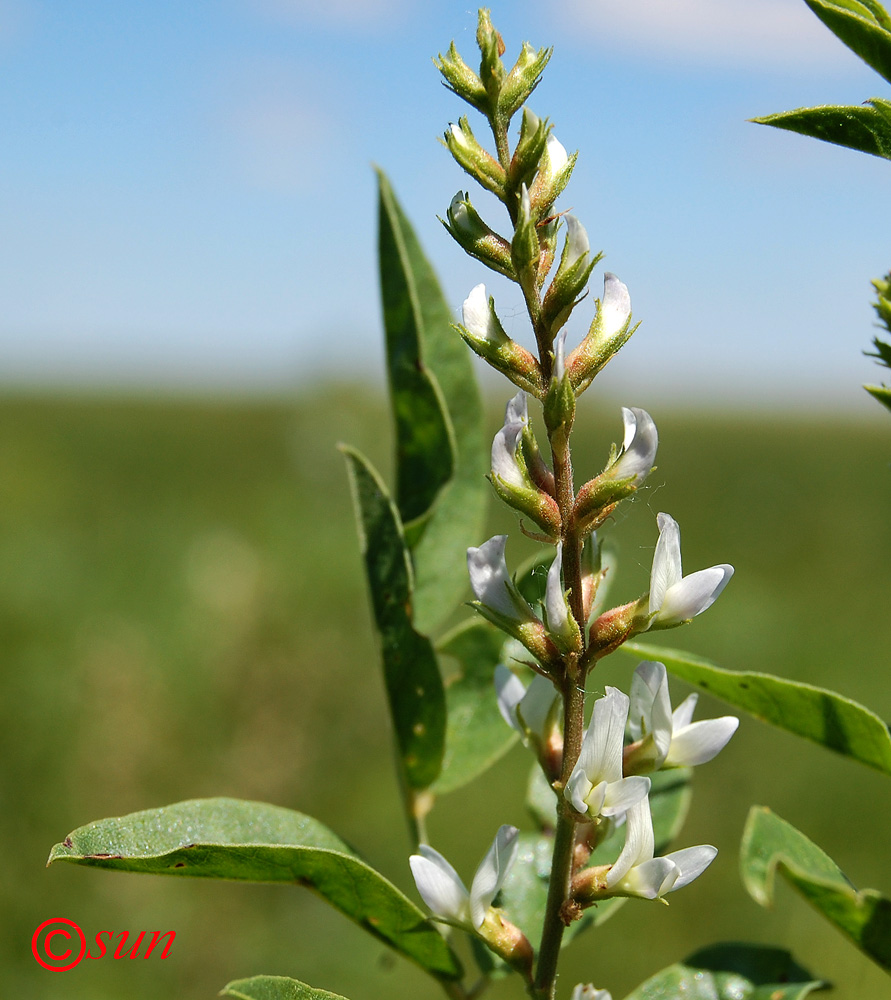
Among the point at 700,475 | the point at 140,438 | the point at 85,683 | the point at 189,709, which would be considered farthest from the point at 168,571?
the point at 140,438

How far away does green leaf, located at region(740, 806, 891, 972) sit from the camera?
1005 mm

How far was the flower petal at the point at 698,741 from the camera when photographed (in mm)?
1019

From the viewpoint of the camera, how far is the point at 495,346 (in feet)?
3.18

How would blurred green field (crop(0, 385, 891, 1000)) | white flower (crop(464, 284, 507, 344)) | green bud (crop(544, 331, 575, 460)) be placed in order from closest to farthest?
green bud (crop(544, 331, 575, 460))
white flower (crop(464, 284, 507, 344))
blurred green field (crop(0, 385, 891, 1000))

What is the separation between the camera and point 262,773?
9812mm

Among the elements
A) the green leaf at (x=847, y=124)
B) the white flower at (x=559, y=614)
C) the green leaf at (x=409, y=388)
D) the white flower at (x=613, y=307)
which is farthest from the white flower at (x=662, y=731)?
the green leaf at (x=847, y=124)

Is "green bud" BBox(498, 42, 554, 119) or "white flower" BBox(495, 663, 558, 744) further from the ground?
"green bud" BBox(498, 42, 554, 119)

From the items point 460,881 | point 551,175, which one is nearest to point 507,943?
point 460,881

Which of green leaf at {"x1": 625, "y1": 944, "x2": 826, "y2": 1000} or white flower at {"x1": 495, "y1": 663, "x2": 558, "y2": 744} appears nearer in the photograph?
white flower at {"x1": 495, "y1": 663, "x2": 558, "y2": 744}

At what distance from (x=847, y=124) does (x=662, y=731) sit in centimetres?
65

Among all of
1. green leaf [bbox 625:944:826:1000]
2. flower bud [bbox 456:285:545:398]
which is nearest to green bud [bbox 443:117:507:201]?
flower bud [bbox 456:285:545:398]

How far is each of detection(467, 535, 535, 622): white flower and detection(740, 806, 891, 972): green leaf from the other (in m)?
0.39

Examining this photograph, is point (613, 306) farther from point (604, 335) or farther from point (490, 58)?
point (490, 58)

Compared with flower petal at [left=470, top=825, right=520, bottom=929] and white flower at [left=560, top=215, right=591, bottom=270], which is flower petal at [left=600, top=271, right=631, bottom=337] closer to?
white flower at [left=560, top=215, right=591, bottom=270]
